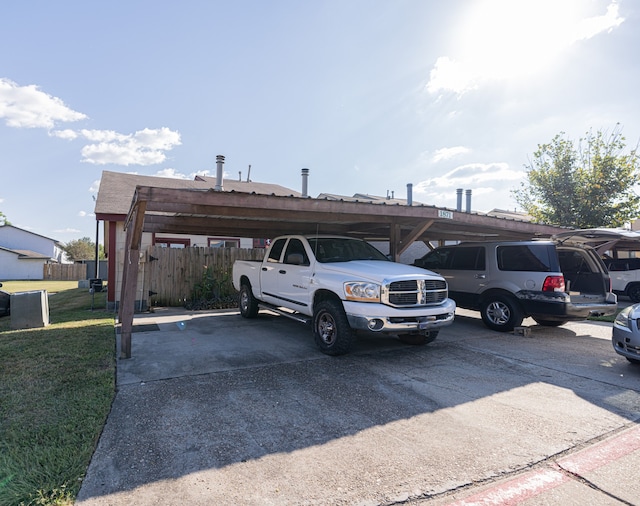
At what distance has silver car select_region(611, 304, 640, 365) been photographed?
4980 millimetres

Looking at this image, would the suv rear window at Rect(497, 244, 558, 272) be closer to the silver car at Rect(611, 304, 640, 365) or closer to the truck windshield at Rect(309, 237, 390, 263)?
the silver car at Rect(611, 304, 640, 365)

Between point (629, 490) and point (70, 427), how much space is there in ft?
14.5

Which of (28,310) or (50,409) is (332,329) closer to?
(50,409)

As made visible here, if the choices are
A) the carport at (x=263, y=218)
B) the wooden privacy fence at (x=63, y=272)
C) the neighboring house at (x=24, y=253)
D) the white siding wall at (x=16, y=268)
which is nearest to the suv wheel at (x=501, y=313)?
the carport at (x=263, y=218)

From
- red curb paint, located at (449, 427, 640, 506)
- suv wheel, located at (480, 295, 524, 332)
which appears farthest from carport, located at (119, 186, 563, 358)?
red curb paint, located at (449, 427, 640, 506)

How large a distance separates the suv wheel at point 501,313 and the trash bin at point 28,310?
374 inches

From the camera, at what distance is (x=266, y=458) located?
2957 millimetres

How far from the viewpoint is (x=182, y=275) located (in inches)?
454

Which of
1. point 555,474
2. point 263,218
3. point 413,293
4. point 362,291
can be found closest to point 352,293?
point 362,291

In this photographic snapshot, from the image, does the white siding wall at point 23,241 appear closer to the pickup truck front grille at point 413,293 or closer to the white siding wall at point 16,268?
the white siding wall at point 16,268

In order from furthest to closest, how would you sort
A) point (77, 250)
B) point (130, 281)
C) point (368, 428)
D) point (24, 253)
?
point (77, 250) → point (24, 253) → point (130, 281) → point (368, 428)

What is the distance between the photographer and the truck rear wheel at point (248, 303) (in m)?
9.06

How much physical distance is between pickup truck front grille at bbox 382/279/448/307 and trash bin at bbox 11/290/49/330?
733 centimetres

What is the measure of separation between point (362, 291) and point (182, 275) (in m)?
7.79
